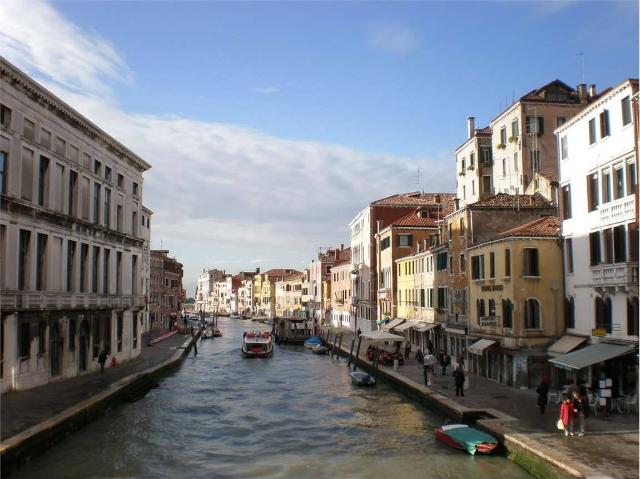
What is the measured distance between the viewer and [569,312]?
25906mm

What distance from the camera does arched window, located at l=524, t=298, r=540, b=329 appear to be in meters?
26.5

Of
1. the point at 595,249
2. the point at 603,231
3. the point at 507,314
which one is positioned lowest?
the point at 507,314

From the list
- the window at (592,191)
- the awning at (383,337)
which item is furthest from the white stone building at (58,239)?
the window at (592,191)

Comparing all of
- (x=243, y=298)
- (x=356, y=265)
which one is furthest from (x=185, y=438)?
(x=243, y=298)

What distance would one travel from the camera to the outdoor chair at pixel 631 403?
67.7 ft

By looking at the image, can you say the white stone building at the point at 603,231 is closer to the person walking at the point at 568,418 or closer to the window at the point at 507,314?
the window at the point at 507,314

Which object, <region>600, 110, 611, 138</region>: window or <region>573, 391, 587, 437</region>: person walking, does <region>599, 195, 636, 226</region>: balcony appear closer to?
<region>600, 110, 611, 138</region>: window

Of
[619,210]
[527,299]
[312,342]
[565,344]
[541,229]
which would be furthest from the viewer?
[312,342]

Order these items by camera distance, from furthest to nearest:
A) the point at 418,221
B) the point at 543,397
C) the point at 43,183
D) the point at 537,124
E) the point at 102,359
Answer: the point at 418,221, the point at 537,124, the point at 102,359, the point at 43,183, the point at 543,397

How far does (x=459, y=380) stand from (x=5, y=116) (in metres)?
20.6

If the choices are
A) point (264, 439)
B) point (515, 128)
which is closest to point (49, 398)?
point (264, 439)

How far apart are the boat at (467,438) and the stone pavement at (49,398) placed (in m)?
12.9

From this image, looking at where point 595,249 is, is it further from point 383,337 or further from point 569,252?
point 383,337

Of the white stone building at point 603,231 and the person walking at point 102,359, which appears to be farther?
the person walking at point 102,359
